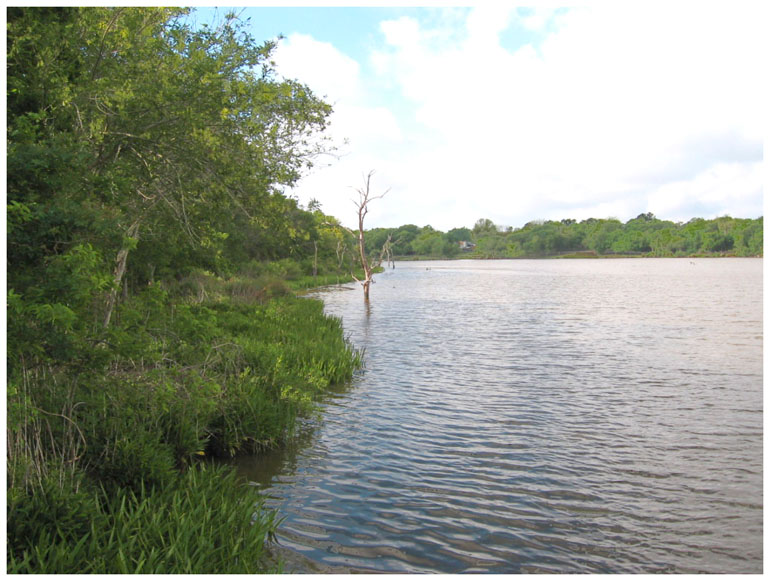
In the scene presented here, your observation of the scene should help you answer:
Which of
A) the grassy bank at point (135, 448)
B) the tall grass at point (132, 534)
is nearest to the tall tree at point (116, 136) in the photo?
the grassy bank at point (135, 448)

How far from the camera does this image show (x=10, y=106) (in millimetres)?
6652

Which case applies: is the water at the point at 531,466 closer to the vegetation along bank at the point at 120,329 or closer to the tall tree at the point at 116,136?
the vegetation along bank at the point at 120,329

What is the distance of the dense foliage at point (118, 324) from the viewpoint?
17.3 ft

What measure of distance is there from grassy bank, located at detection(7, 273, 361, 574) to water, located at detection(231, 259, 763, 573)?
0.74 meters

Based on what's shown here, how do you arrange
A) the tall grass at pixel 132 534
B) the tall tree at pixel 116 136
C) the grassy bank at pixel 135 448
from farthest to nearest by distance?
1. the tall tree at pixel 116 136
2. the grassy bank at pixel 135 448
3. the tall grass at pixel 132 534

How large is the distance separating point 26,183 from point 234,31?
9723 mm

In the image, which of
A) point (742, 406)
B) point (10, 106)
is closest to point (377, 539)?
point (10, 106)

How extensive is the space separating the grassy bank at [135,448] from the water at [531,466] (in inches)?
29.0

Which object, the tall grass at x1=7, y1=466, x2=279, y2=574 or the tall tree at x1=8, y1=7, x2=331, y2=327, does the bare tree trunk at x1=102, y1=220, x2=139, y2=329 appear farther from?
the tall grass at x1=7, y1=466, x2=279, y2=574

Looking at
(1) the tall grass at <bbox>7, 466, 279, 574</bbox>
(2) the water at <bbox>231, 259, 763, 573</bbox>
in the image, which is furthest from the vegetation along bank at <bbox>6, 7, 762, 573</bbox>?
(2) the water at <bbox>231, 259, 763, 573</bbox>

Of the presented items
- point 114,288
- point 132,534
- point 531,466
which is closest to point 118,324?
point 114,288

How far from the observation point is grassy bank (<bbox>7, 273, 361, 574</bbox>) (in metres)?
5.03

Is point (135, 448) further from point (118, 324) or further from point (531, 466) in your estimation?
point (531, 466)

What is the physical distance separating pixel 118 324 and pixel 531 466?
22.1ft
